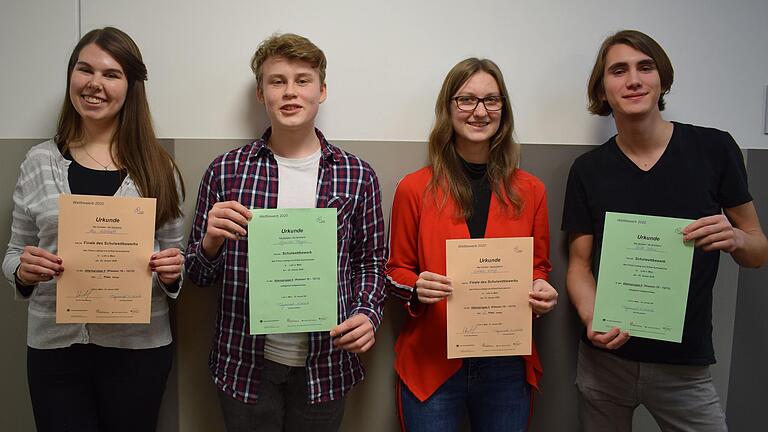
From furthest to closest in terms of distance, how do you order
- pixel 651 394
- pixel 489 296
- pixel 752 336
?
pixel 752 336 < pixel 651 394 < pixel 489 296

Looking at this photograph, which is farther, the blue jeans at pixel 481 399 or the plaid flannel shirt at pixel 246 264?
the blue jeans at pixel 481 399

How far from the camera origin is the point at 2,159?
64.1 inches

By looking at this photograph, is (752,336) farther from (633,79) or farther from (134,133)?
(134,133)

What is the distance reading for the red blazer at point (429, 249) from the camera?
147cm

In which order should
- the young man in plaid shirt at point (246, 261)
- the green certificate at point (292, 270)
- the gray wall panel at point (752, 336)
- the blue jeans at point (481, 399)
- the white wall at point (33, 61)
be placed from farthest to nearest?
the gray wall panel at point (752, 336) < the white wall at point (33, 61) < the blue jeans at point (481, 399) < the young man in plaid shirt at point (246, 261) < the green certificate at point (292, 270)

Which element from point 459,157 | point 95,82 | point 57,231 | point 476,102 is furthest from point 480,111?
point 57,231

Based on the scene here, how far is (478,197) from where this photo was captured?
1521 mm

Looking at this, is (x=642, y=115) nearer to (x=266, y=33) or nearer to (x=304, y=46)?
(x=304, y=46)

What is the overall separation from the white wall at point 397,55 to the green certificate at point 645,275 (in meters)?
0.60

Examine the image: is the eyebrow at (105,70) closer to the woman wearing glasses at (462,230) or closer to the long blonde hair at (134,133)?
the long blonde hair at (134,133)

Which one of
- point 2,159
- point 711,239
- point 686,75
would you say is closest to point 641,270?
point 711,239

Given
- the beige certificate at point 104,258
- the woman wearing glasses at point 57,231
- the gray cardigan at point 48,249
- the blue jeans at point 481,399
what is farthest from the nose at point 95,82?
the blue jeans at point 481,399

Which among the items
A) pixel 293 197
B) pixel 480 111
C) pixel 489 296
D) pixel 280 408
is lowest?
pixel 280 408

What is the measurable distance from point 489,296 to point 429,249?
24 centimetres
